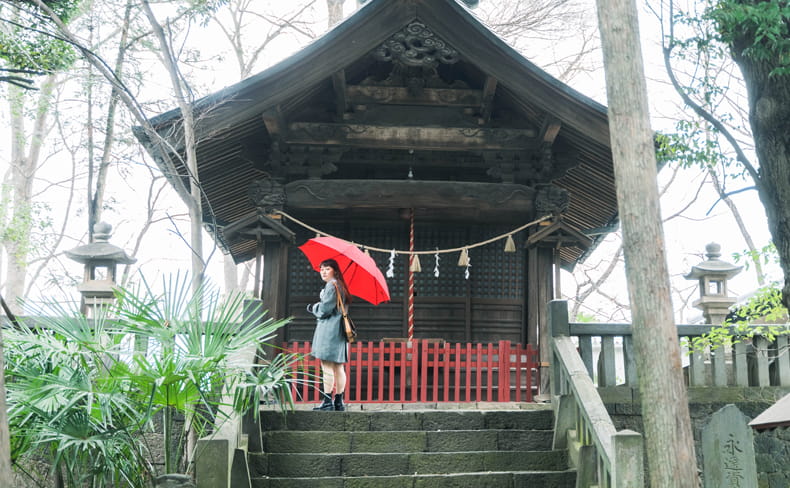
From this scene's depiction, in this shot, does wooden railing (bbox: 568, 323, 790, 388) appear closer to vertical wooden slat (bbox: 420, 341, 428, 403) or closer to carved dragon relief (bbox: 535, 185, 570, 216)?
vertical wooden slat (bbox: 420, 341, 428, 403)

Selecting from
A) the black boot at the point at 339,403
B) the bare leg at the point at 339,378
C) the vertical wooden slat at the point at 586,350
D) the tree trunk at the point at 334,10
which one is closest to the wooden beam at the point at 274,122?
the bare leg at the point at 339,378

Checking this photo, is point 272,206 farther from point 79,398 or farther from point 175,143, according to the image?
point 79,398

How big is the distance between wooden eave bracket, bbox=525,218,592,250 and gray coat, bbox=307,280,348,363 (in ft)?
10.9

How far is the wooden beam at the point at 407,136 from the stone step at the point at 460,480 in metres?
5.15

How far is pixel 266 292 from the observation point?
1110 centimetres

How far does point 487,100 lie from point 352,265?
3.33 metres

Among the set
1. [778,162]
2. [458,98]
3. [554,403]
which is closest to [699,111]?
[778,162]

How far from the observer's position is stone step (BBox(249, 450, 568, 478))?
25.2 feet

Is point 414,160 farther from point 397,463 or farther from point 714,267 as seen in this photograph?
point 397,463

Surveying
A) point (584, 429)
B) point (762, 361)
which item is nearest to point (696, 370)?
point (762, 361)

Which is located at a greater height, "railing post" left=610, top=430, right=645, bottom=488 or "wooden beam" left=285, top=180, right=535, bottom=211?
"wooden beam" left=285, top=180, right=535, bottom=211

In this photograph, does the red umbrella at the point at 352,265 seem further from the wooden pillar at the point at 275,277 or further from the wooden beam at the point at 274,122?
the wooden beam at the point at 274,122

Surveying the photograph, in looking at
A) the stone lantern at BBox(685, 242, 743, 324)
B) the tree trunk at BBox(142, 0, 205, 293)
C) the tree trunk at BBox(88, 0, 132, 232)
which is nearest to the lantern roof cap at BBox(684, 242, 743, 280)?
the stone lantern at BBox(685, 242, 743, 324)

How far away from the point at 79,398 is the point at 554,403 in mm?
4840
